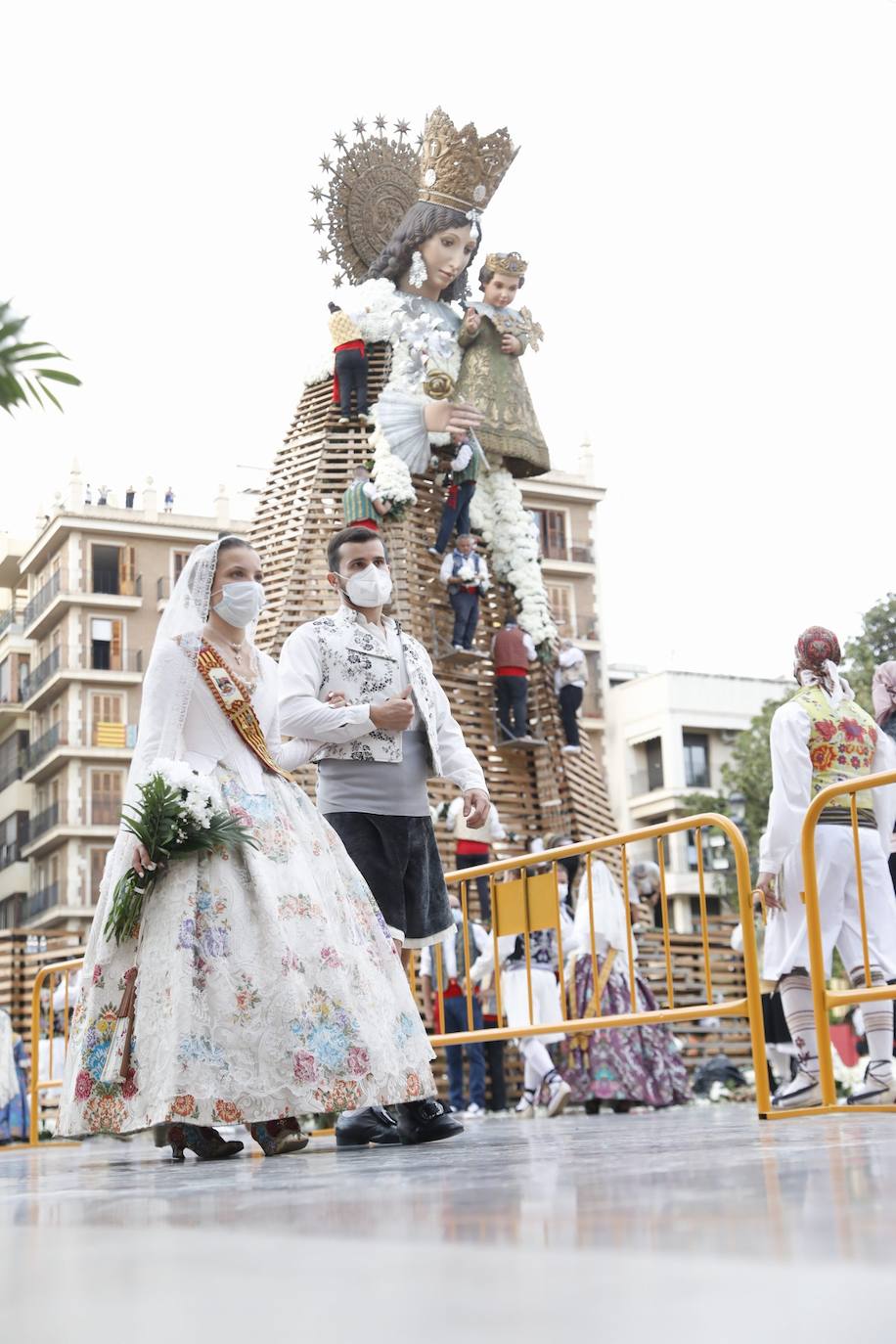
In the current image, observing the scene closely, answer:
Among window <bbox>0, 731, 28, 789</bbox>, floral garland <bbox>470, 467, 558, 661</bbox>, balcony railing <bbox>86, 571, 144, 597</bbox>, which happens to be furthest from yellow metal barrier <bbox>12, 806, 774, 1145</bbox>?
window <bbox>0, 731, 28, 789</bbox>

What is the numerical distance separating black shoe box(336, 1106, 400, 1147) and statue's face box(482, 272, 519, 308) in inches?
488

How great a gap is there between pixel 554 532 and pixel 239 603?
51675 millimetres

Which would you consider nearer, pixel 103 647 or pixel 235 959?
pixel 235 959

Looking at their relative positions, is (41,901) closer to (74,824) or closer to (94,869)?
(94,869)

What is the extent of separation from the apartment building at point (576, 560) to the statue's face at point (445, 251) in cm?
3781

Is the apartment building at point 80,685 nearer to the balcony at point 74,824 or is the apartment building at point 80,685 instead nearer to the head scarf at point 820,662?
the balcony at point 74,824

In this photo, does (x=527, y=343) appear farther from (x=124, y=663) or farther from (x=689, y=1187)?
(x=124, y=663)

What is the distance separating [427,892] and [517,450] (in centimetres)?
1165

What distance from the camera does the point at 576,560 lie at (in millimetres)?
56625

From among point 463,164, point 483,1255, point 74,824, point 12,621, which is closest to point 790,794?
point 483,1255

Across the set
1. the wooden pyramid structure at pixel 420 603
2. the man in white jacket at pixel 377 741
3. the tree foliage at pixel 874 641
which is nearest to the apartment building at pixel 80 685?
the tree foliage at pixel 874 641

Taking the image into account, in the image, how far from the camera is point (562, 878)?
1234cm

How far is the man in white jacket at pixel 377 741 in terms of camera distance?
596 centimetres

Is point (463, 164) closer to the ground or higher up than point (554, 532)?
closer to the ground
